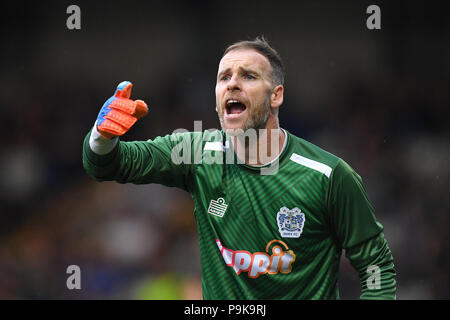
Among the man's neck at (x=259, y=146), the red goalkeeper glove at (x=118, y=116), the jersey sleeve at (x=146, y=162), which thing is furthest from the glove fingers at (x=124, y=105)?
the man's neck at (x=259, y=146)

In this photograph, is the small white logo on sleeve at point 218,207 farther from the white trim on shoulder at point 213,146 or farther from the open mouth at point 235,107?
the open mouth at point 235,107

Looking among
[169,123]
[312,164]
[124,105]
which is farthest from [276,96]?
[169,123]

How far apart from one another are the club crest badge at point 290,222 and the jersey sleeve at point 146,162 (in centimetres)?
55

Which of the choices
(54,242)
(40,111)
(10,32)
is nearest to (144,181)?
(54,242)

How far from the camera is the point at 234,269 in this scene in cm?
289

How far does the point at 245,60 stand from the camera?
9.79 ft

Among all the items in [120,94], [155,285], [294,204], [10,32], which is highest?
[10,32]

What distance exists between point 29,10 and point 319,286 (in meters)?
5.50

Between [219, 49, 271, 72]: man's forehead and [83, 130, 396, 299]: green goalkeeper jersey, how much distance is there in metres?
0.48

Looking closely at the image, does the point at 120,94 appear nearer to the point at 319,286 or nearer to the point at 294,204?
the point at 294,204

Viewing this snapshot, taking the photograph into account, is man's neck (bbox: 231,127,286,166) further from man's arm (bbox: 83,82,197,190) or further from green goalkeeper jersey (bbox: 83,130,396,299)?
man's arm (bbox: 83,82,197,190)

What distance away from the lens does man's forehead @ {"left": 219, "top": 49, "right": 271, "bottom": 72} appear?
9.77 ft

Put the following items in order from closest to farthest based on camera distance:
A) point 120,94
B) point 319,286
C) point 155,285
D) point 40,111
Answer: point 120,94, point 319,286, point 155,285, point 40,111

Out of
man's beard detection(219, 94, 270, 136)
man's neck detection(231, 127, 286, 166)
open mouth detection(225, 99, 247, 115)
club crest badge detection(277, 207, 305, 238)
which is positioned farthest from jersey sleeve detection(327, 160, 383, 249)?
open mouth detection(225, 99, 247, 115)
